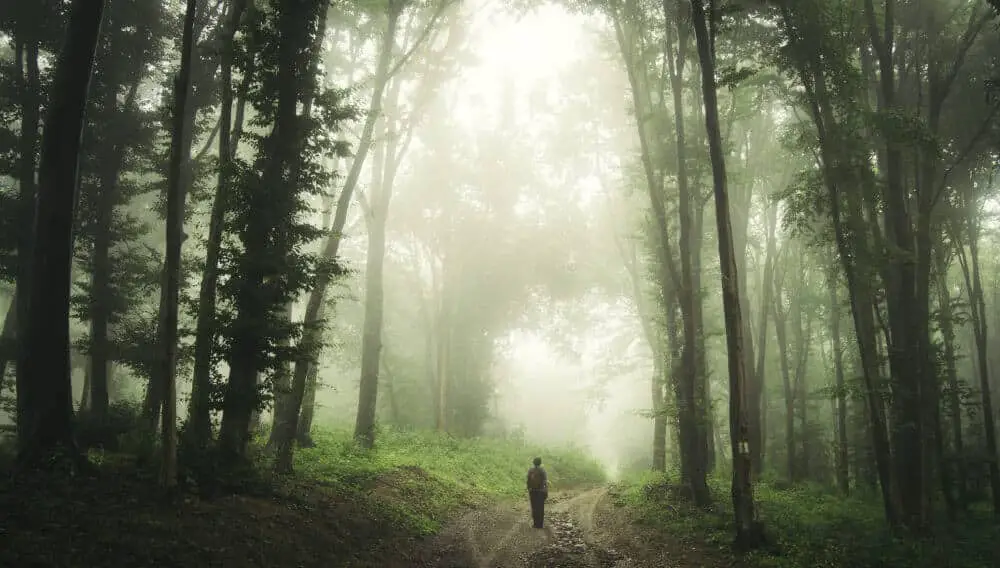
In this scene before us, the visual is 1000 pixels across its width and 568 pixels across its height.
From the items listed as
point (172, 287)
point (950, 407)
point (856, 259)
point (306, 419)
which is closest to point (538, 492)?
point (306, 419)

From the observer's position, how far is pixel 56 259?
30.3 feet

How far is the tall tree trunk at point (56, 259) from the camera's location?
8.72 metres

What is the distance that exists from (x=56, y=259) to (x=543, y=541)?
35.5 feet

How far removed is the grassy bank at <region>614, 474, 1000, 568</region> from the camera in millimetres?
9633

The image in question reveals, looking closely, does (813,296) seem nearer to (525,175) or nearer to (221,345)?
(525,175)

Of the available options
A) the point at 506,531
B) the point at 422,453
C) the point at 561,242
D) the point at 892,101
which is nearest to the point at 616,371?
the point at 561,242

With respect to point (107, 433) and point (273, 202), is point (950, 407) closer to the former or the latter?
point (273, 202)

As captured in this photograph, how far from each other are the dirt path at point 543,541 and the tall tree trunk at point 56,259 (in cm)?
669

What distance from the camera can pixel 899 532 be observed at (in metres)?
11.7

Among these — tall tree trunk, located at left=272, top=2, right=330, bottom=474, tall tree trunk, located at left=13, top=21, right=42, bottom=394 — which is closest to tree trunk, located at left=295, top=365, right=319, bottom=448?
tall tree trunk, located at left=272, top=2, right=330, bottom=474

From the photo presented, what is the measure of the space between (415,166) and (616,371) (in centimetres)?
1601

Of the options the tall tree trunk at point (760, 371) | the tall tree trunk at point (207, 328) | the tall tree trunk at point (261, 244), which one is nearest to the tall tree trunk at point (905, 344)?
the tall tree trunk at point (760, 371)

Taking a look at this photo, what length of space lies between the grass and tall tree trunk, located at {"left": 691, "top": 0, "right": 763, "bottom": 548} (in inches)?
247

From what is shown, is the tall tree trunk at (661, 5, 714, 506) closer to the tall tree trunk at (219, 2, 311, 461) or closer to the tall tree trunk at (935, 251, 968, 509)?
the tall tree trunk at (935, 251, 968, 509)
